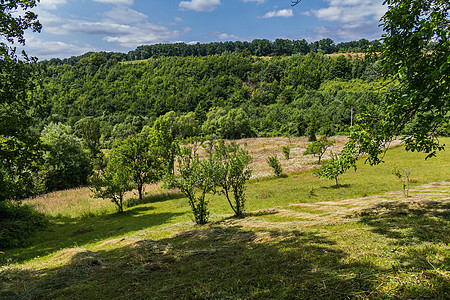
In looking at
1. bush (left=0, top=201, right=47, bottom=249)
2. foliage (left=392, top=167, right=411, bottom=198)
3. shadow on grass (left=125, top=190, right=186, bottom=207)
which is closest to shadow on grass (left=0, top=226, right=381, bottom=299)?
bush (left=0, top=201, right=47, bottom=249)

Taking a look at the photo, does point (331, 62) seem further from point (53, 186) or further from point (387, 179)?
point (53, 186)

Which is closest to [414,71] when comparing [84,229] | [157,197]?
[84,229]

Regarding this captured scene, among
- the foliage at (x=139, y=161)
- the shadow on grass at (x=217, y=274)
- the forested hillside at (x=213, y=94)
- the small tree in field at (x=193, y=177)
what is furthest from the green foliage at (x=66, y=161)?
the forested hillside at (x=213, y=94)

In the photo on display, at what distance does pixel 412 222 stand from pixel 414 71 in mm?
4979

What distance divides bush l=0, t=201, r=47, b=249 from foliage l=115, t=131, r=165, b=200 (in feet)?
35.0

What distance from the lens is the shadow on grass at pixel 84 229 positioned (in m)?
14.1

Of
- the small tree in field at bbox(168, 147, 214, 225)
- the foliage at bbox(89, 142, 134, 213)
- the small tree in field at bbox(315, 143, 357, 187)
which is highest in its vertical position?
the small tree in field at bbox(315, 143, 357, 187)

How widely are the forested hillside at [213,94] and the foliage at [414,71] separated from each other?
97965mm

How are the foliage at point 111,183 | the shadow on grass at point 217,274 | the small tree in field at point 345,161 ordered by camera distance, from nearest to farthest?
the shadow on grass at point 217,274
the small tree in field at point 345,161
the foliage at point 111,183

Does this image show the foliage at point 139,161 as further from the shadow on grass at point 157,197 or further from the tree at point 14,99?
the tree at point 14,99

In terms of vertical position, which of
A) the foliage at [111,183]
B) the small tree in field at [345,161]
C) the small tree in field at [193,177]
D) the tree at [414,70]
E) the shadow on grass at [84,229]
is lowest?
the shadow on grass at [84,229]

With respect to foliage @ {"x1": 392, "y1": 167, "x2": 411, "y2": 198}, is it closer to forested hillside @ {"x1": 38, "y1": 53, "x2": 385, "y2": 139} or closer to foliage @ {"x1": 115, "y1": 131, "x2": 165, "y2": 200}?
foliage @ {"x1": 115, "y1": 131, "x2": 165, "y2": 200}

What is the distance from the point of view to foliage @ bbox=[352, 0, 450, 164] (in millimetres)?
7379

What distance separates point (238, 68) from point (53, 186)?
17419 centimetres
